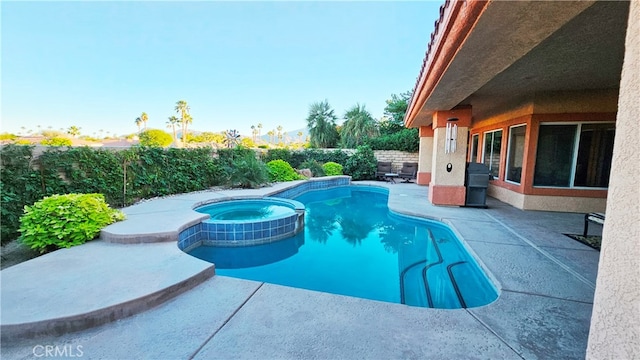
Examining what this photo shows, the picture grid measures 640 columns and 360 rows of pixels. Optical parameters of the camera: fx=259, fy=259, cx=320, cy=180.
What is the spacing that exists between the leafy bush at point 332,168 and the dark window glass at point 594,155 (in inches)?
370

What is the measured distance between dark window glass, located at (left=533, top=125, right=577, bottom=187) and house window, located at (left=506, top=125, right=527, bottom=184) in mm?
427

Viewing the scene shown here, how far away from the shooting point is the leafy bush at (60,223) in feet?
11.8

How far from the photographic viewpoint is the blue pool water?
3.45m

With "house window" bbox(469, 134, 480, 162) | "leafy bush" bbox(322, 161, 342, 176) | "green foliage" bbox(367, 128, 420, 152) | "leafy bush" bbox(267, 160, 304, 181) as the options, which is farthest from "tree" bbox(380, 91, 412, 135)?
"leafy bush" bbox(267, 160, 304, 181)

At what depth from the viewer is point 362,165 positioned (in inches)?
575

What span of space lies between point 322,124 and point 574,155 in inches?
623

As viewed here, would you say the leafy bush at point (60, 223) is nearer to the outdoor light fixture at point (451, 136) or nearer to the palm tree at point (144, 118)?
the outdoor light fixture at point (451, 136)

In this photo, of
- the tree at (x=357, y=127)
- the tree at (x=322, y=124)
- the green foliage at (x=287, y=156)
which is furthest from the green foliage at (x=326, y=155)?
the tree at (x=322, y=124)

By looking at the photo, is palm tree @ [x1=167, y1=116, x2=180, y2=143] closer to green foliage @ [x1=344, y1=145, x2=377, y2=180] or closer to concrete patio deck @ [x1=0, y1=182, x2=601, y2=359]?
green foliage @ [x1=344, y1=145, x2=377, y2=180]

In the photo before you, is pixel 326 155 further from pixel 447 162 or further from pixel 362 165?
pixel 447 162

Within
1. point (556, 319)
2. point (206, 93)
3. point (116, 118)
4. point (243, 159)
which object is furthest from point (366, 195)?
point (116, 118)

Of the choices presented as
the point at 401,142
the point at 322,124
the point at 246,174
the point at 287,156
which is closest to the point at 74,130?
the point at 322,124

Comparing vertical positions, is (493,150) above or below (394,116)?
below

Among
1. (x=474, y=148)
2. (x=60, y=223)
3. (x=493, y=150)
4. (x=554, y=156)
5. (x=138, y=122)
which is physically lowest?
(x=60, y=223)
